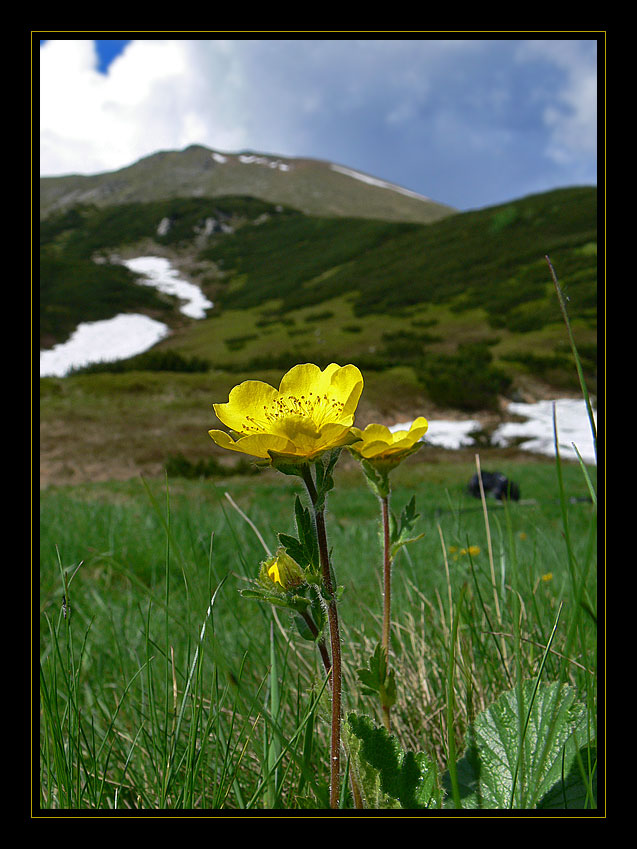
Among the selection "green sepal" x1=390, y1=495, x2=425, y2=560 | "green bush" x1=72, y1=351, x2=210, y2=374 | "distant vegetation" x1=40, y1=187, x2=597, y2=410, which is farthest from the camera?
"distant vegetation" x1=40, y1=187, x2=597, y2=410

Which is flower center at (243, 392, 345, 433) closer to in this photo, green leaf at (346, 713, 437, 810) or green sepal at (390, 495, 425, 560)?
green sepal at (390, 495, 425, 560)

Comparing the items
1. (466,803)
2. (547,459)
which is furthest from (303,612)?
(547,459)

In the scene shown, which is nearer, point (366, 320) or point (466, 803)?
point (466, 803)

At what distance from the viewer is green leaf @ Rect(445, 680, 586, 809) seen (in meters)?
0.88

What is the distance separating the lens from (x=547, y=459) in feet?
33.4

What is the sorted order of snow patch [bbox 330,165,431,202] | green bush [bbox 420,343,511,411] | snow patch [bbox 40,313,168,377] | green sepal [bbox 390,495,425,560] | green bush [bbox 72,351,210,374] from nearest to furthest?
green sepal [bbox 390,495,425,560], green bush [bbox 420,343,511,411], green bush [bbox 72,351,210,374], snow patch [bbox 40,313,168,377], snow patch [bbox 330,165,431,202]

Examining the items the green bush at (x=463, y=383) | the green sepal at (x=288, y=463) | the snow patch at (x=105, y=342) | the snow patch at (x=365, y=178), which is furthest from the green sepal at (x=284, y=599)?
the snow patch at (x=365, y=178)

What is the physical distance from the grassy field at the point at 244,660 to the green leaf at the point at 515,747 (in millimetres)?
26

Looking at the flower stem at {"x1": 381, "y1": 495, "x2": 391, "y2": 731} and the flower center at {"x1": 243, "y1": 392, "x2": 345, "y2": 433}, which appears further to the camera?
the flower stem at {"x1": 381, "y1": 495, "x2": 391, "y2": 731}

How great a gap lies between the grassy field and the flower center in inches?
3.9

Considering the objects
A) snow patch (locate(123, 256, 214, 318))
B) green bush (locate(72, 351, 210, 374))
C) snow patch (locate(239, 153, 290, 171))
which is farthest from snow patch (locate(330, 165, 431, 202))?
green bush (locate(72, 351, 210, 374))

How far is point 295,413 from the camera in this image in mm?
900
